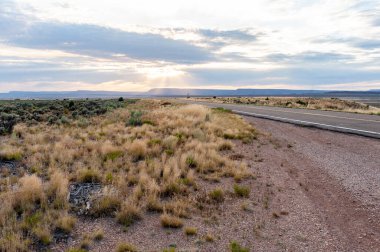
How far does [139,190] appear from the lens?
7.52 metres

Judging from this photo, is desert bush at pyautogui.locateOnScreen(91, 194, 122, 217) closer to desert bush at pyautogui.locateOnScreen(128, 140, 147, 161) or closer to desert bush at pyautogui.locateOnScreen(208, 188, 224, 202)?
desert bush at pyautogui.locateOnScreen(208, 188, 224, 202)

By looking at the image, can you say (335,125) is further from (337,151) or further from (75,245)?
(75,245)

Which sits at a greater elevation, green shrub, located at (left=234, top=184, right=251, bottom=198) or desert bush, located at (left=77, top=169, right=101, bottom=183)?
desert bush, located at (left=77, top=169, right=101, bottom=183)

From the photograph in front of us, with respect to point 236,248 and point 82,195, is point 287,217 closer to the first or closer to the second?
point 236,248

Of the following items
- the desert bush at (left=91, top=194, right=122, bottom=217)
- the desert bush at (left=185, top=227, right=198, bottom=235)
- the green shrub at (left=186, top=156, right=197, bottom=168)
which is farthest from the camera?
the green shrub at (left=186, top=156, right=197, bottom=168)

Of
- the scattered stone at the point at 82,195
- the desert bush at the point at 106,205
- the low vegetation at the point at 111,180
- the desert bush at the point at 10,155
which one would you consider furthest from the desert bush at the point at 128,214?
the desert bush at the point at 10,155

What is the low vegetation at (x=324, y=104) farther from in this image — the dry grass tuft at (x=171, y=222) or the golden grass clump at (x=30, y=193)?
the golden grass clump at (x=30, y=193)

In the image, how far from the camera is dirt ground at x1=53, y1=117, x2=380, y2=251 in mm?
5426

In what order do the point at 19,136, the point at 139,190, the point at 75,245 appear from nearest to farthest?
the point at 75,245, the point at 139,190, the point at 19,136

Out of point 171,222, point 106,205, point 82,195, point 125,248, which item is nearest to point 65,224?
point 106,205

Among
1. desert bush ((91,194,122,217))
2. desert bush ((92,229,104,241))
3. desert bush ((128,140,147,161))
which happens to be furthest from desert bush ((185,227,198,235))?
desert bush ((128,140,147,161))

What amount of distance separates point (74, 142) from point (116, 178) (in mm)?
5997

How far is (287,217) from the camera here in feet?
21.1

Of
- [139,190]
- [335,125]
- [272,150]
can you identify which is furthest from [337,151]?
[139,190]
